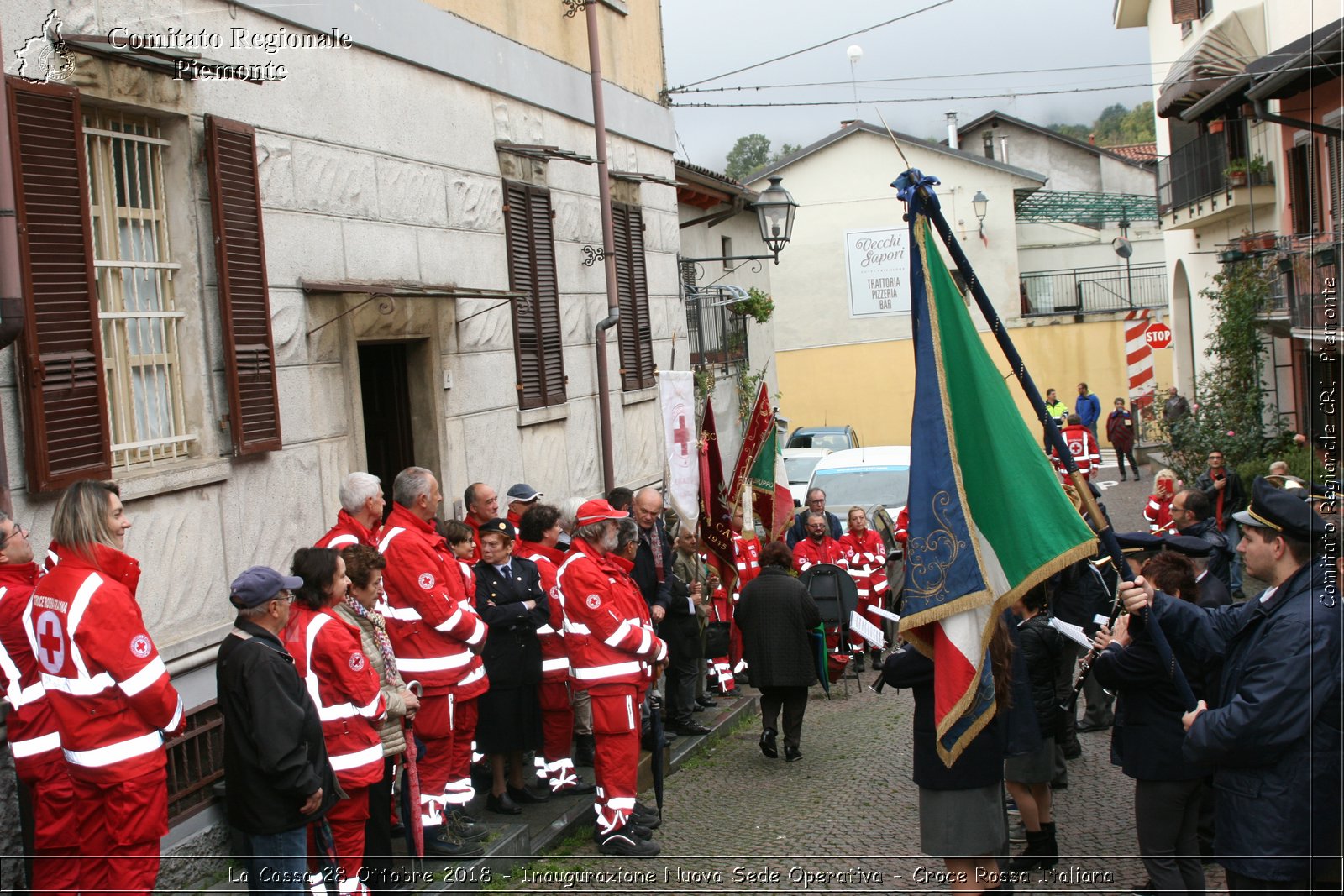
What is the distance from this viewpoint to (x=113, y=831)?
5.14 meters

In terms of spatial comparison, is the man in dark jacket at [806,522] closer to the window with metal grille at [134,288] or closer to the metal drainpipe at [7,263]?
the window with metal grille at [134,288]

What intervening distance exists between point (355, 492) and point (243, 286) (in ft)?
4.99

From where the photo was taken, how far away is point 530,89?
492 inches

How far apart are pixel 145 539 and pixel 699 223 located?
663 inches

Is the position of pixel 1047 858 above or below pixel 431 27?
below

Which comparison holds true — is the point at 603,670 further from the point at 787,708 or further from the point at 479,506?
the point at 787,708

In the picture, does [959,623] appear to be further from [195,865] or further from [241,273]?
[241,273]

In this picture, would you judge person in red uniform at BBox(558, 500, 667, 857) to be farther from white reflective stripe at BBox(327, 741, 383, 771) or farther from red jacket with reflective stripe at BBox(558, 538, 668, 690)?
white reflective stripe at BBox(327, 741, 383, 771)

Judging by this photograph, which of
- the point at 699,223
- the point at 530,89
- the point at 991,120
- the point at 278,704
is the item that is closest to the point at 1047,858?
the point at 278,704

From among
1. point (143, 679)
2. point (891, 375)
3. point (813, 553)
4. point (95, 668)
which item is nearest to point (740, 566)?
point (813, 553)

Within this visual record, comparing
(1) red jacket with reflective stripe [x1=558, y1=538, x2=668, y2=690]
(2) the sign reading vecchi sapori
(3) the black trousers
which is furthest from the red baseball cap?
(2) the sign reading vecchi sapori

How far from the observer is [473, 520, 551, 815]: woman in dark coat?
8141 millimetres

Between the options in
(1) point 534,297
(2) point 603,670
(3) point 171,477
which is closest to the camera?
(3) point 171,477

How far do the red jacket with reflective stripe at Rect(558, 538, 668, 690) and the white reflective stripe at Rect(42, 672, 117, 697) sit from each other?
10.3ft
